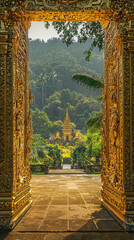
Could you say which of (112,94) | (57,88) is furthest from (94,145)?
(57,88)

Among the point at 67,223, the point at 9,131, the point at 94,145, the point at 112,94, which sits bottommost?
the point at 67,223

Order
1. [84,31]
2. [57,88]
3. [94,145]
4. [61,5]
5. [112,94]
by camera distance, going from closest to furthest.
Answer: [61,5] → [112,94] → [84,31] → [94,145] → [57,88]

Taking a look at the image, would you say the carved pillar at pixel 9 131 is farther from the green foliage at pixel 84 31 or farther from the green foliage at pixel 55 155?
the green foliage at pixel 55 155

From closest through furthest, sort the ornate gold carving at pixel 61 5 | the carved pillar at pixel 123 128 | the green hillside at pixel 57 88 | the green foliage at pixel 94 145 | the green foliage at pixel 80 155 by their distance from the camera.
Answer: the carved pillar at pixel 123 128, the ornate gold carving at pixel 61 5, the green foliage at pixel 94 145, the green foliage at pixel 80 155, the green hillside at pixel 57 88

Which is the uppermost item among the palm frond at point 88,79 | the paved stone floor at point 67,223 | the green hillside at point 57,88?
the green hillside at point 57,88

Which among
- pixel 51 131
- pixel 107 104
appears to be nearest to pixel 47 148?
pixel 107 104

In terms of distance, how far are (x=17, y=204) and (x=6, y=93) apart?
6.29 feet

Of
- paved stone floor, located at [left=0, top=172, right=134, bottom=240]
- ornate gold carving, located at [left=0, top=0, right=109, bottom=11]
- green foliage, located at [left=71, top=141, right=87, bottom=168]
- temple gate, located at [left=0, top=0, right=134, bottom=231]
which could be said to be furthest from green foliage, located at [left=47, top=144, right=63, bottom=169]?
ornate gold carving, located at [left=0, top=0, right=109, bottom=11]

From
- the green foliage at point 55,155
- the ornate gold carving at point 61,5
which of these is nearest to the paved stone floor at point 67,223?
the ornate gold carving at point 61,5

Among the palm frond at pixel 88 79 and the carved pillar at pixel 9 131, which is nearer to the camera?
the carved pillar at pixel 9 131

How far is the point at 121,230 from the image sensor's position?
3.34 metres

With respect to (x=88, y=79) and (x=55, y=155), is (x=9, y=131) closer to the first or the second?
(x=88, y=79)

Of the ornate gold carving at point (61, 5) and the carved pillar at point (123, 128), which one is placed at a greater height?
the ornate gold carving at point (61, 5)

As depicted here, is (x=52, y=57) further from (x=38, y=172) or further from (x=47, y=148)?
(x=38, y=172)
